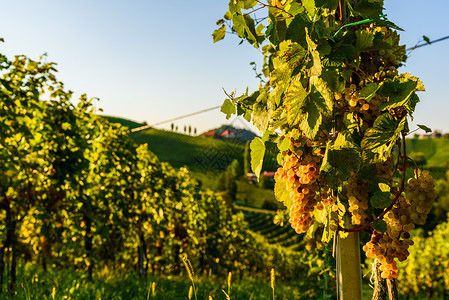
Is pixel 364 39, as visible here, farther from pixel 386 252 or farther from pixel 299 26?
pixel 386 252

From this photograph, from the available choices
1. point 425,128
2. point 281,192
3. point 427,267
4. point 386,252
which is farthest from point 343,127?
point 427,267

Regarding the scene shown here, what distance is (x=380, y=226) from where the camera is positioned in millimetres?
1385

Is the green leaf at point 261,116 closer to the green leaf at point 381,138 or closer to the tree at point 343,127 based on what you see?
the tree at point 343,127

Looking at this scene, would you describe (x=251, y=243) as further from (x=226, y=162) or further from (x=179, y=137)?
(x=179, y=137)

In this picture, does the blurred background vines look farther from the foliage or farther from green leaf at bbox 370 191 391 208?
the foliage

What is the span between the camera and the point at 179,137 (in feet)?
202

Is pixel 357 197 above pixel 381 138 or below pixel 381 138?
below

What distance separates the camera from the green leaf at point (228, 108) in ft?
5.72

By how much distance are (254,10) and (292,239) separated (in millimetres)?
44831

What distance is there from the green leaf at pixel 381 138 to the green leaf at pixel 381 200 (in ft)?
0.59


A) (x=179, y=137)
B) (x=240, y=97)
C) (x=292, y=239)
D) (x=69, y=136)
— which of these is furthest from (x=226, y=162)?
(x=179, y=137)

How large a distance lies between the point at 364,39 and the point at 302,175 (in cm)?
56

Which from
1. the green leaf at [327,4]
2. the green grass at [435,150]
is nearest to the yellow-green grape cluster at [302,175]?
the green leaf at [327,4]

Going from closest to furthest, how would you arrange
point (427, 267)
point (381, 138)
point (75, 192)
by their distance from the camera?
point (381, 138) < point (75, 192) < point (427, 267)
